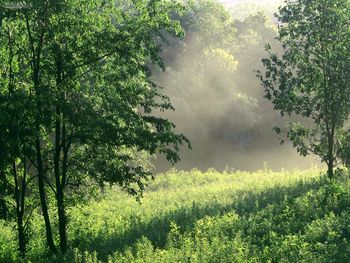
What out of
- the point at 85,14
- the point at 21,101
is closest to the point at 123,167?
the point at 21,101

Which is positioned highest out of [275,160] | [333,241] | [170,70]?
[170,70]

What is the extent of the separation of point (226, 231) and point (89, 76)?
692cm

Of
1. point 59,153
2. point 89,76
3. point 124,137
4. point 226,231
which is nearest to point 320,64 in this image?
point 226,231

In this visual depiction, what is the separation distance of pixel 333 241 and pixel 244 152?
177ft

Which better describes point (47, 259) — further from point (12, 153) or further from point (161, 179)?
point (161, 179)

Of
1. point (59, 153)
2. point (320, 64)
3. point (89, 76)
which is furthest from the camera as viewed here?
point (320, 64)

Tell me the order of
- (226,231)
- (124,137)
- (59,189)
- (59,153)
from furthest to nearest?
1. (226,231)
2. (59,189)
3. (59,153)
4. (124,137)

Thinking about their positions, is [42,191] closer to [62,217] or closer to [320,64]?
[62,217]

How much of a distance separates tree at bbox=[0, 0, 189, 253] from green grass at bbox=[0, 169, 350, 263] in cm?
209

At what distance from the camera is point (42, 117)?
13789mm

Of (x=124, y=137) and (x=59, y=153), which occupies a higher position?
(x=124, y=137)

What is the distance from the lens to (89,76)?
1576 cm

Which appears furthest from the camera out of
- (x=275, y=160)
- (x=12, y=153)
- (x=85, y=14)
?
(x=275, y=160)

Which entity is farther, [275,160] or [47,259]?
[275,160]
